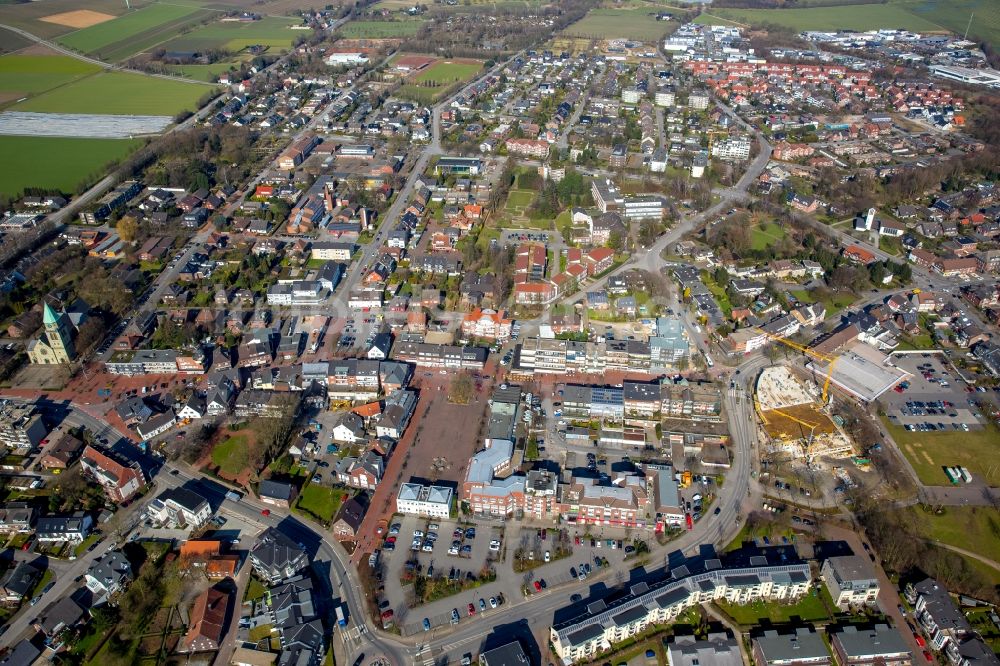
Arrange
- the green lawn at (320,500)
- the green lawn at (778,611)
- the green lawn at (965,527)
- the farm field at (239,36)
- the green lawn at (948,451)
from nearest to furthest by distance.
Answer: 1. the green lawn at (778,611)
2. the green lawn at (965,527)
3. the green lawn at (320,500)
4. the green lawn at (948,451)
5. the farm field at (239,36)

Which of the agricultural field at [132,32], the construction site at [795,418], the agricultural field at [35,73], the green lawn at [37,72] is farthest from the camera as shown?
the agricultural field at [132,32]

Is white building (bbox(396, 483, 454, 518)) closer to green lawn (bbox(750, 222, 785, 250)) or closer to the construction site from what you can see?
the construction site

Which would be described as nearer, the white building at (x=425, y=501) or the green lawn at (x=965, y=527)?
the green lawn at (x=965, y=527)

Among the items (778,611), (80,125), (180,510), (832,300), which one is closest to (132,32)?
(80,125)

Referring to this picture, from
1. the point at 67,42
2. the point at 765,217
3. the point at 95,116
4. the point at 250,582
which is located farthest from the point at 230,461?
the point at 67,42

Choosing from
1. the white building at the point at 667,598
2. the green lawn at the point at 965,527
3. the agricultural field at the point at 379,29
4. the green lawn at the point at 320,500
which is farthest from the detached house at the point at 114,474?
the agricultural field at the point at 379,29

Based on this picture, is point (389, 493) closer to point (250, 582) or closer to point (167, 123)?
point (250, 582)

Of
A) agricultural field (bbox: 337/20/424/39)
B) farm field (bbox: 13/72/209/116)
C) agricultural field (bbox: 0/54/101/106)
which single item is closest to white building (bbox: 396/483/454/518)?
farm field (bbox: 13/72/209/116)

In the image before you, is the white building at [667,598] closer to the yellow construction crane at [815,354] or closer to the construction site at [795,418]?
the construction site at [795,418]
